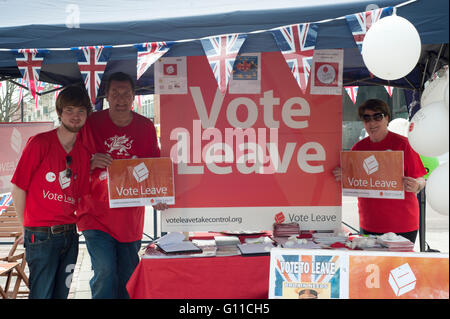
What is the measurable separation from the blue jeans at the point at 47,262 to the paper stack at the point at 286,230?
1.54m

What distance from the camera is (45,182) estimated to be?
10.00ft

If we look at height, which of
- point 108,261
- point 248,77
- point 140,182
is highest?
point 248,77

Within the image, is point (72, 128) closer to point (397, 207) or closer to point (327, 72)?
point (327, 72)

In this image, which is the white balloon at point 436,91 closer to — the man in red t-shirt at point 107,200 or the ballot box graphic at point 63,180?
the man in red t-shirt at point 107,200

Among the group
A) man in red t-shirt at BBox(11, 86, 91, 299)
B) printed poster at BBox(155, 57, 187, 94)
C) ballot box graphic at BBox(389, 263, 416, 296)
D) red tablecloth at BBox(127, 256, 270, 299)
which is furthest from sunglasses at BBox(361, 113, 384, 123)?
man in red t-shirt at BBox(11, 86, 91, 299)

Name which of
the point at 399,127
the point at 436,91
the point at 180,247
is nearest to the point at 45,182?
the point at 180,247

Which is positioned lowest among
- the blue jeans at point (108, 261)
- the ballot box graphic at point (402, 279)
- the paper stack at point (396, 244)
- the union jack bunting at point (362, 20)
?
the blue jeans at point (108, 261)

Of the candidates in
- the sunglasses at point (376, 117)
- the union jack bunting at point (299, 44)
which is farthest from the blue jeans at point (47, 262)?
the sunglasses at point (376, 117)

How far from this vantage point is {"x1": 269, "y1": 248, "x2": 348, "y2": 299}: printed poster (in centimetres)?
203

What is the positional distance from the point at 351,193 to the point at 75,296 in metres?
3.26

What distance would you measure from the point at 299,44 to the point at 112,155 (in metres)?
1.65

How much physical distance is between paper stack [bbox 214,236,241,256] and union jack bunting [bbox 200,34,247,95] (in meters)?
1.11

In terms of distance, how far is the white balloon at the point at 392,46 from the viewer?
7.49 ft

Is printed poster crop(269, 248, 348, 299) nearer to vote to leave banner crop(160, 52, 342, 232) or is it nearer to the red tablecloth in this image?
the red tablecloth
